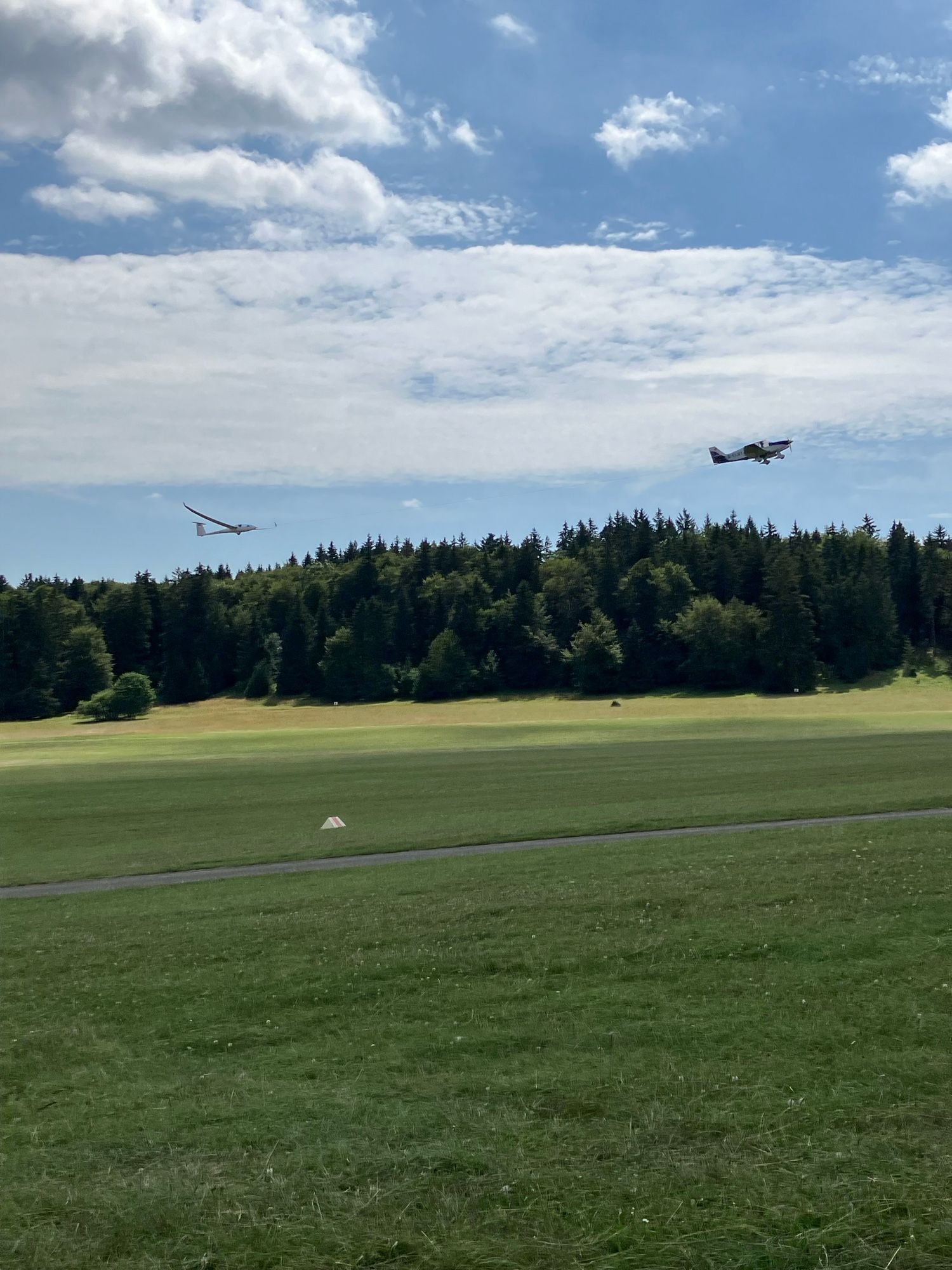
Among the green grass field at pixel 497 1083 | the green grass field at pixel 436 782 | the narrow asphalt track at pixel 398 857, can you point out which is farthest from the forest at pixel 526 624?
the green grass field at pixel 497 1083

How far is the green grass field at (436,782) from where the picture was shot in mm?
26750

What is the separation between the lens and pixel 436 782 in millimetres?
41969

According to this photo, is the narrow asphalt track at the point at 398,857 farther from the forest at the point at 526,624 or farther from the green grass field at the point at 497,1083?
the forest at the point at 526,624

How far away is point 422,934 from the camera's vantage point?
1490cm

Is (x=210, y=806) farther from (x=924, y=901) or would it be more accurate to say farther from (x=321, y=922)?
(x=924, y=901)

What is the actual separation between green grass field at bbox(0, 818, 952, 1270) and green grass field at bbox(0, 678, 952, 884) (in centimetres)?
988

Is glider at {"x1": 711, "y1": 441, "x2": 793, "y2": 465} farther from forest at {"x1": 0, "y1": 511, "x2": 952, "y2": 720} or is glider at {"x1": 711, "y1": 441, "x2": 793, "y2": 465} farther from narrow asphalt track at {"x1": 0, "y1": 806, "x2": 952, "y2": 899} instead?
forest at {"x1": 0, "y1": 511, "x2": 952, "y2": 720}

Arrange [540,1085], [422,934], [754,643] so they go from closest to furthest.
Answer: [540,1085], [422,934], [754,643]

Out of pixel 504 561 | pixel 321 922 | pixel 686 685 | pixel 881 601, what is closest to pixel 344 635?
pixel 504 561

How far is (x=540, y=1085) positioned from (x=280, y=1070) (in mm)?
2585

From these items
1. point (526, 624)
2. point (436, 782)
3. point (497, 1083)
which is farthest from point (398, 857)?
point (526, 624)

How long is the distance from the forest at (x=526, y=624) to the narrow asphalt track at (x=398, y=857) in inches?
3648

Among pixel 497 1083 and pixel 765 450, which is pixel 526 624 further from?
pixel 497 1083

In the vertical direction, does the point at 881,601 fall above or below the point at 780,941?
above
